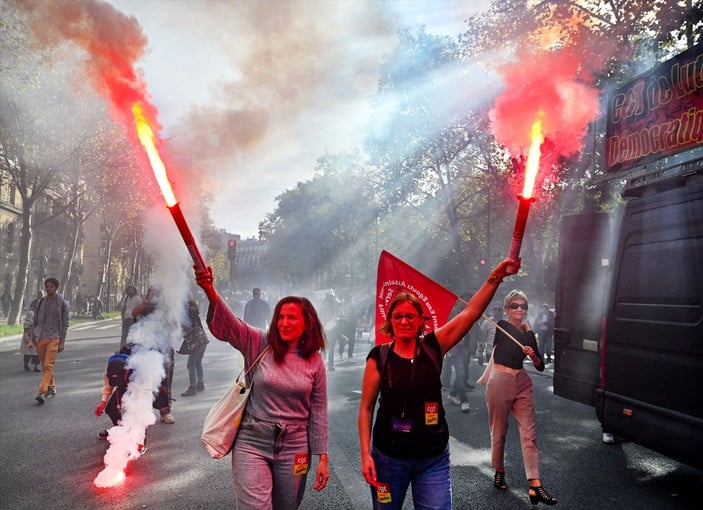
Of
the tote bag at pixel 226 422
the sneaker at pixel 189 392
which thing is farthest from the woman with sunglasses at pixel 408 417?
the sneaker at pixel 189 392

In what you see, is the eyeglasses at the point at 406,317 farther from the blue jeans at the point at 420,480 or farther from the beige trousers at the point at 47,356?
the beige trousers at the point at 47,356

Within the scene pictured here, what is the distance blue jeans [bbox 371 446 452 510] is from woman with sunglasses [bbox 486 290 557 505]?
2.21 m

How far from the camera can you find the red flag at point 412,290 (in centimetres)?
475

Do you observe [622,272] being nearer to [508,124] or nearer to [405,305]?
[508,124]

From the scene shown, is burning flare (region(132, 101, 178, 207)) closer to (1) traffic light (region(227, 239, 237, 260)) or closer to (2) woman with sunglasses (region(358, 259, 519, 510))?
(2) woman with sunglasses (region(358, 259, 519, 510))

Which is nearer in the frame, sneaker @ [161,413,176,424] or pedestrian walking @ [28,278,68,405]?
sneaker @ [161,413,176,424]

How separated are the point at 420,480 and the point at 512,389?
97.4 inches

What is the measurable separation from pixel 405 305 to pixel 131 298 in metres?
9.26

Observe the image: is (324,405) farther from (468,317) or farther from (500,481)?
(500,481)

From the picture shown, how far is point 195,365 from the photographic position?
10.0m

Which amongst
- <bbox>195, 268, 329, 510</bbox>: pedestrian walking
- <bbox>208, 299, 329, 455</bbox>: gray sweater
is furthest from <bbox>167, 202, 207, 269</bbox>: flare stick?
<bbox>208, 299, 329, 455</bbox>: gray sweater

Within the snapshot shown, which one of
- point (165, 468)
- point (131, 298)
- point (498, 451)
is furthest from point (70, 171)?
point (498, 451)

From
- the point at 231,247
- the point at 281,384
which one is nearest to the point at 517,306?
the point at 281,384

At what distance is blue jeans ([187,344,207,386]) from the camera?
979 centimetres
